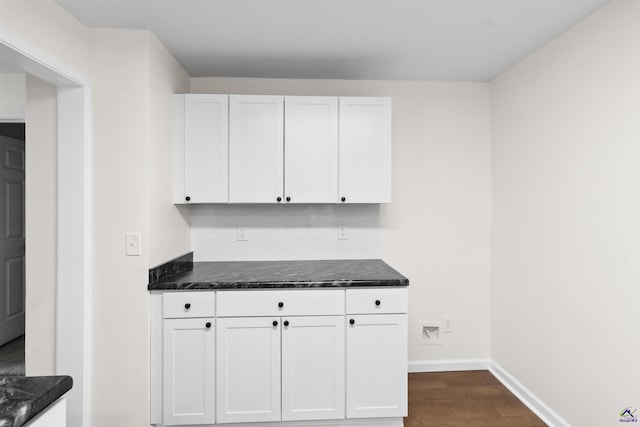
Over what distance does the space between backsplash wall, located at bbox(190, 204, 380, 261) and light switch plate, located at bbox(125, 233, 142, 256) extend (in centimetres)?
76

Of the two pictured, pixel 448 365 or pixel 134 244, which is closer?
pixel 134 244

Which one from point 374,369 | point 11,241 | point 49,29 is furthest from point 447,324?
point 11,241

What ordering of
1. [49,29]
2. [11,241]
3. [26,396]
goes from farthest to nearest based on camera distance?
1. [11,241]
2. [49,29]
3. [26,396]

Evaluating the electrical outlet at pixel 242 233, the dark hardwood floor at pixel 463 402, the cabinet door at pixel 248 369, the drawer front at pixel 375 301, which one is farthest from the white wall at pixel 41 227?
the dark hardwood floor at pixel 463 402

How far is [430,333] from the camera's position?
2.98 metres

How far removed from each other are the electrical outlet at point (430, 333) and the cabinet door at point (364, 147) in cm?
119

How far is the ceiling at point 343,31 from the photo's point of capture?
185 centimetres

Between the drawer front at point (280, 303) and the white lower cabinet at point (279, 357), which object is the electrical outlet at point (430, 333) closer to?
the white lower cabinet at point (279, 357)

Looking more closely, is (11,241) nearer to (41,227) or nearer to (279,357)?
(41,227)

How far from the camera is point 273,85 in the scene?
2877 mm

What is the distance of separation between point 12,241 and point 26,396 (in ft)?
12.5

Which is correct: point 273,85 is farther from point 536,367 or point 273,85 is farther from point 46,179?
point 536,367

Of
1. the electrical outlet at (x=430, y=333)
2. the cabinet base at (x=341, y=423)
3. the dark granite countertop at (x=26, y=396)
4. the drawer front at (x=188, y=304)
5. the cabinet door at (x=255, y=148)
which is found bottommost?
the cabinet base at (x=341, y=423)

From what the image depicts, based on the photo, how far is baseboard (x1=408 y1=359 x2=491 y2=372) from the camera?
9.70 ft
